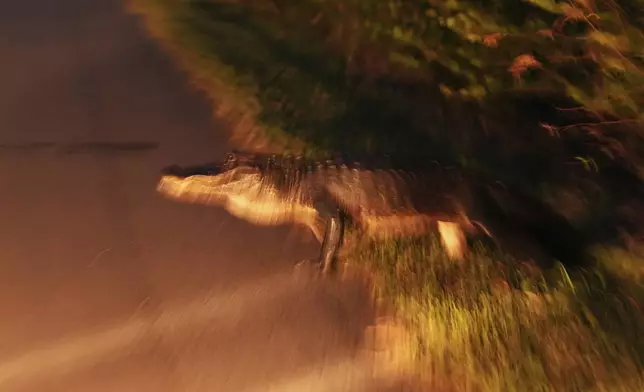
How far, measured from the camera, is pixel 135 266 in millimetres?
4266

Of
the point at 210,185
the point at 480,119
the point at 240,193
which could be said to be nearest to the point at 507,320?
the point at 480,119

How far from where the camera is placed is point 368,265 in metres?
4.39

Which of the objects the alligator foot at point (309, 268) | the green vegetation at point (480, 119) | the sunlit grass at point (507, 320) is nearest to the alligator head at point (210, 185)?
the green vegetation at point (480, 119)

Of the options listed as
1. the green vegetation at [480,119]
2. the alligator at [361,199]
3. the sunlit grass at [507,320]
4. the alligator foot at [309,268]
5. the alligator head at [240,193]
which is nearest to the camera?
the sunlit grass at [507,320]

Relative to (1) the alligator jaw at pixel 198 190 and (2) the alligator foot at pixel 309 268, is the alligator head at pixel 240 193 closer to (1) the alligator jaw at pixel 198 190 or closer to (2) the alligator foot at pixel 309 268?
(1) the alligator jaw at pixel 198 190

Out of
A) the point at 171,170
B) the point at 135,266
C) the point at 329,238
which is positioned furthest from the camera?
the point at 171,170

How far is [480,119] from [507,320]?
5.39 feet

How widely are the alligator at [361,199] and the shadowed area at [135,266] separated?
0.12 m

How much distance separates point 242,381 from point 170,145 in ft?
6.45

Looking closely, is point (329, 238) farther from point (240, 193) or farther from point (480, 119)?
point (480, 119)

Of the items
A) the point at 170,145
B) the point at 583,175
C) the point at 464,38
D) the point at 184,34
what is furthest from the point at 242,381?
the point at 184,34

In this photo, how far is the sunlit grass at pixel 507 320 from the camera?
369 centimetres

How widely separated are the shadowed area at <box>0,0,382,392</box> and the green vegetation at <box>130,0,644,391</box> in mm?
379

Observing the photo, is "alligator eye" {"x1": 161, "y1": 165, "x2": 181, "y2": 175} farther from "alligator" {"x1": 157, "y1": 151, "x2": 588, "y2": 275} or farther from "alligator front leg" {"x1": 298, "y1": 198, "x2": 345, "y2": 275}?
"alligator front leg" {"x1": 298, "y1": 198, "x2": 345, "y2": 275}
